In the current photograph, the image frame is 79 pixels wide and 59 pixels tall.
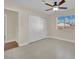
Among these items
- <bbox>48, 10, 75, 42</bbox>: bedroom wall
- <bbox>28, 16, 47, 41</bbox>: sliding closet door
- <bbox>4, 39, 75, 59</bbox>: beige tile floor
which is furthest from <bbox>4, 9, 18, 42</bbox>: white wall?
<bbox>48, 10, 75, 42</bbox>: bedroom wall

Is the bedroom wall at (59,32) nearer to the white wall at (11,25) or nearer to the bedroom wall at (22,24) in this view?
the bedroom wall at (22,24)

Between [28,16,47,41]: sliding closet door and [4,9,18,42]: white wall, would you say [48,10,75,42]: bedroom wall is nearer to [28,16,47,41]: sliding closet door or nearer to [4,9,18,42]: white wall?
[28,16,47,41]: sliding closet door

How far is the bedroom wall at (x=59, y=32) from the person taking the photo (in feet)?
23.3

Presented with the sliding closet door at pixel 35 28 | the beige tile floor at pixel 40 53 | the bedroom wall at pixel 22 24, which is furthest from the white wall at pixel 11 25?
the beige tile floor at pixel 40 53

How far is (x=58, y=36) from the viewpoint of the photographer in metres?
8.34

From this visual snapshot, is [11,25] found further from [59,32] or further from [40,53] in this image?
[59,32]

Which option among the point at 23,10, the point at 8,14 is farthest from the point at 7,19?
the point at 23,10

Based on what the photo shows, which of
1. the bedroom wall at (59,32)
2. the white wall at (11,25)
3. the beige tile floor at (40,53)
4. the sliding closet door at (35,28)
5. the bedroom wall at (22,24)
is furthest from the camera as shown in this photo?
the bedroom wall at (59,32)

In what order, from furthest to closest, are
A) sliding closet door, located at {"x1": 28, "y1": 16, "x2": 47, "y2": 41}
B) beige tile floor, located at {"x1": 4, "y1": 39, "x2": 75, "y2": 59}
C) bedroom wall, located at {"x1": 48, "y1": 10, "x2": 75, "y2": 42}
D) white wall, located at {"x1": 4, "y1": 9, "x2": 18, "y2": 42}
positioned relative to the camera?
bedroom wall, located at {"x1": 48, "y1": 10, "x2": 75, "y2": 42} < sliding closet door, located at {"x1": 28, "y1": 16, "x2": 47, "y2": 41} < white wall, located at {"x1": 4, "y1": 9, "x2": 18, "y2": 42} < beige tile floor, located at {"x1": 4, "y1": 39, "x2": 75, "y2": 59}

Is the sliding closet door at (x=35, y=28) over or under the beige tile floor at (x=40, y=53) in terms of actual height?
over

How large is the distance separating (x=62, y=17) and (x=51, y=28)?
5.65ft

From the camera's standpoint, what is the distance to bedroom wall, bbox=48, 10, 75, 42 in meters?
7.11
